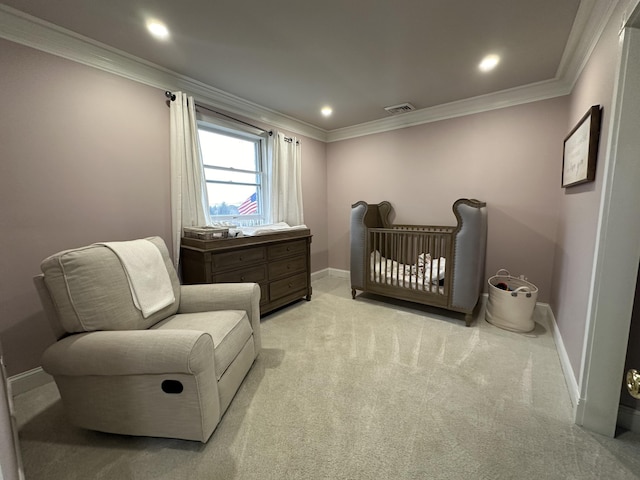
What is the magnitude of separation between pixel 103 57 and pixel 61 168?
0.87 metres

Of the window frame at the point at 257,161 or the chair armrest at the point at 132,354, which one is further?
the window frame at the point at 257,161

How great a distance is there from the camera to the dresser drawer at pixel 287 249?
2.80 meters

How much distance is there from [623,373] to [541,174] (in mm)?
2021

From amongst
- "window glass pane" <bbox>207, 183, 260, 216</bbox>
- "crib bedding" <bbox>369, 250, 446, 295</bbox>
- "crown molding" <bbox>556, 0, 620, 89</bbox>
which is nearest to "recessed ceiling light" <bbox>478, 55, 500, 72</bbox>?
"crown molding" <bbox>556, 0, 620, 89</bbox>

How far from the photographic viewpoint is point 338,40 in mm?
1854

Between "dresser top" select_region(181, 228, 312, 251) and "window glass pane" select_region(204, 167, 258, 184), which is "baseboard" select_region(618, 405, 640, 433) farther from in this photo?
"window glass pane" select_region(204, 167, 258, 184)

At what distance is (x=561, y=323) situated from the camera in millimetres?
2098

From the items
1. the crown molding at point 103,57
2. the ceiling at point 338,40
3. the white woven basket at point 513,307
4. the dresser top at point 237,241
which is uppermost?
the ceiling at point 338,40

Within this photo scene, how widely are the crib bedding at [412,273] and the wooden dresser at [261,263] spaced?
0.83 m

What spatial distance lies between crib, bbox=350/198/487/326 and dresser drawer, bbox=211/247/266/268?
1.15 m

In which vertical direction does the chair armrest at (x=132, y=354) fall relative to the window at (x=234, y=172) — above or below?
below

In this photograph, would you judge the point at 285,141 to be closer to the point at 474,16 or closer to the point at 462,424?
the point at 474,16

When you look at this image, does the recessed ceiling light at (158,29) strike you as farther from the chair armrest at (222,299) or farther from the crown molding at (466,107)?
the crown molding at (466,107)

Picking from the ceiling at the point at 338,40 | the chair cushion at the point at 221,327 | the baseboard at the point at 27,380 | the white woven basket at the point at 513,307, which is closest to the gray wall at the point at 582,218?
the white woven basket at the point at 513,307
